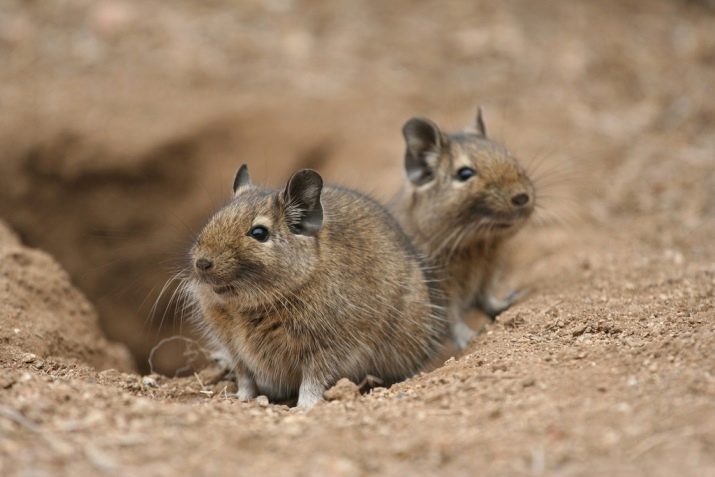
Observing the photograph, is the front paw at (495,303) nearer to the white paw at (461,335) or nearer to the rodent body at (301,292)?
the white paw at (461,335)

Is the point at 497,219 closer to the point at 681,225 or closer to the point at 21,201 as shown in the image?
the point at 681,225

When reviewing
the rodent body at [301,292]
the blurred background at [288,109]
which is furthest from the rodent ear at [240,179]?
the blurred background at [288,109]

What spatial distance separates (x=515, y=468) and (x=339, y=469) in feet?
2.80

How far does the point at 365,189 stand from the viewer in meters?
10.8

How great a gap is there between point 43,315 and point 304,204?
2892 mm

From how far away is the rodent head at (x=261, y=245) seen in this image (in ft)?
19.8

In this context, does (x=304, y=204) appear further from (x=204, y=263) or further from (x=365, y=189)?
(x=365, y=189)

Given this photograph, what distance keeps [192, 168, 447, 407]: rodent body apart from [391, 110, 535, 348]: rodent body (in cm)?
127

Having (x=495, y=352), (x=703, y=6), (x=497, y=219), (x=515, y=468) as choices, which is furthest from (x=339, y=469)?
(x=703, y=6)

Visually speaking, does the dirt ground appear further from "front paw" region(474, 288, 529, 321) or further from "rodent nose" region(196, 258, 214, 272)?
"rodent nose" region(196, 258, 214, 272)

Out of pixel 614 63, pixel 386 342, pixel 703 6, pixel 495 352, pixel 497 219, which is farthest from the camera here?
pixel 703 6

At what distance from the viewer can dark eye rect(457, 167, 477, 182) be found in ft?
26.7

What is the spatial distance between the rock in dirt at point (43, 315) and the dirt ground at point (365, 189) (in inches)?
1.3

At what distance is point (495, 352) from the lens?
645cm
